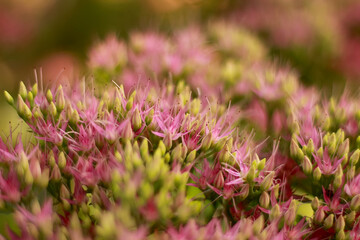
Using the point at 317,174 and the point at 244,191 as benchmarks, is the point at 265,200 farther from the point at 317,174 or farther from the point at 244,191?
the point at 317,174

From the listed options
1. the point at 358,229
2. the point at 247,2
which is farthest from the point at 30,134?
the point at 247,2

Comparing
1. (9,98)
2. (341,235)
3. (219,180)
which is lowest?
(341,235)

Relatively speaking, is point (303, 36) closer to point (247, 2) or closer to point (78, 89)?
point (247, 2)

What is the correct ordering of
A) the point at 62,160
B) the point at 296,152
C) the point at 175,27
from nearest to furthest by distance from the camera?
1. the point at 62,160
2. the point at 296,152
3. the point at 175,27

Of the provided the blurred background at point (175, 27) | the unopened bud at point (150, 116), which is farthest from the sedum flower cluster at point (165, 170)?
the blurred background at point (175, 27)

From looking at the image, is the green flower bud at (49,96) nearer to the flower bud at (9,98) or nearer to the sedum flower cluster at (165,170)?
the sedum flower cluster at (165,170)

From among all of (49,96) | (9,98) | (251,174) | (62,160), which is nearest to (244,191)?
(251,174)
